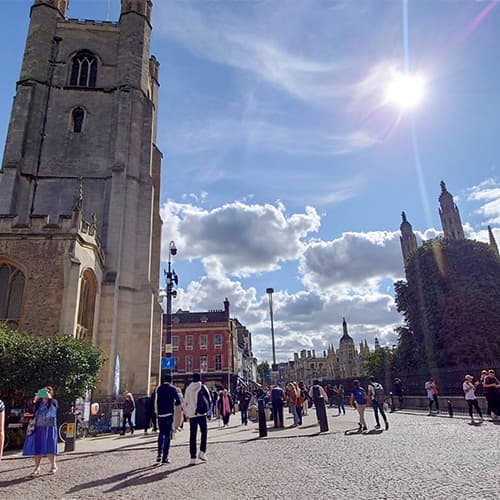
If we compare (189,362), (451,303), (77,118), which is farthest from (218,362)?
(77,118)

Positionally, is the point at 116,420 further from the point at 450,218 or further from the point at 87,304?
the point at 450,218

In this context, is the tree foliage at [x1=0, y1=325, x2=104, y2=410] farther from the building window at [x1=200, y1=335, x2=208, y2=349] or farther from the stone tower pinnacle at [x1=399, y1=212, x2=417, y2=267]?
the stone tower pinnacle at [x1=399, y1=212, x2=417, y2=267]

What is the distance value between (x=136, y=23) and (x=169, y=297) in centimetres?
2227

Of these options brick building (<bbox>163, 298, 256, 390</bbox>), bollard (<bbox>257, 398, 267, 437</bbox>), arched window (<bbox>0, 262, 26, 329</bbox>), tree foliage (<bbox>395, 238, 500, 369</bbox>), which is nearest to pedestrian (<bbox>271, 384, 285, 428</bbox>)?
bollard (<bbox>257, 398, 267, 437</bbox>)

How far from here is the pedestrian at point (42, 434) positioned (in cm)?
769

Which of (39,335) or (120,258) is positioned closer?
(39,335)

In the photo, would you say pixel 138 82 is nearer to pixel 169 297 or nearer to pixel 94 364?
pixel 169 297

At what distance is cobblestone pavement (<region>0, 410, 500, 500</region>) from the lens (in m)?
5.54

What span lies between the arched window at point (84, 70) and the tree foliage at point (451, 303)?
31488 mm

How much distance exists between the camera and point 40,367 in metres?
12.9

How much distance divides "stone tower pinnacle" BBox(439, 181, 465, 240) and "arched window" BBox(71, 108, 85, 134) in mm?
69771

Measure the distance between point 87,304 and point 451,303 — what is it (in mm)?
28105

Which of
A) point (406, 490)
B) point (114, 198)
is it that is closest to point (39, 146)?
point (114, 198)

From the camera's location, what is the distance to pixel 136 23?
30.4 m
